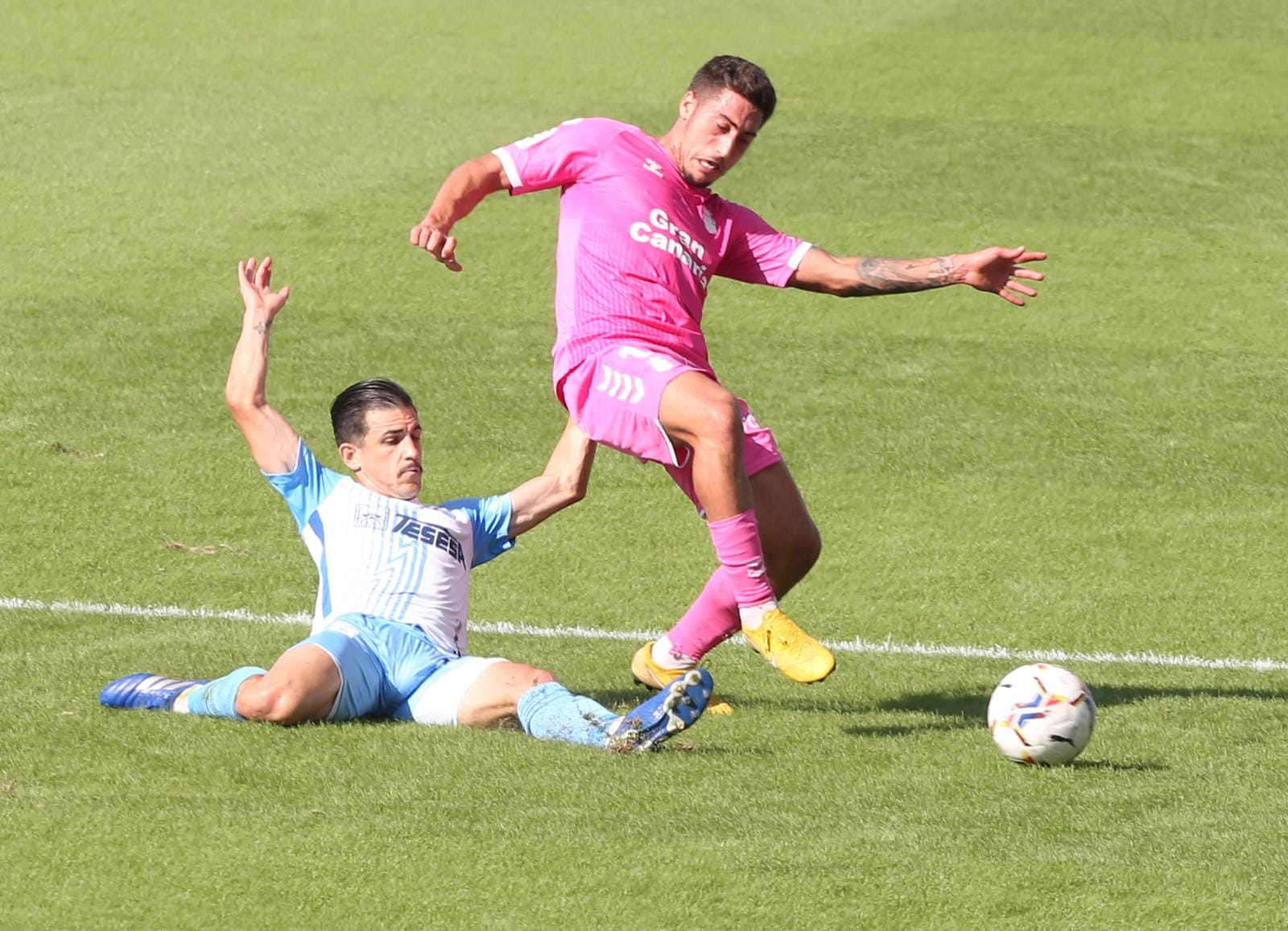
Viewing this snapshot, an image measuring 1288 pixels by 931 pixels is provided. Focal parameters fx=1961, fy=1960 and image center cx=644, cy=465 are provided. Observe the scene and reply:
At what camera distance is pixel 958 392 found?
39.2 ft

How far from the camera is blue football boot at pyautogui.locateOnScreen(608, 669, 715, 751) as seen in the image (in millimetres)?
5844

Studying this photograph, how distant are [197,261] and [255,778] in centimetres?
839

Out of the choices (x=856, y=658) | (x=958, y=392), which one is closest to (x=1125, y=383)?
(x=958, y=392)

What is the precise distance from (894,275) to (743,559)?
1.52 m

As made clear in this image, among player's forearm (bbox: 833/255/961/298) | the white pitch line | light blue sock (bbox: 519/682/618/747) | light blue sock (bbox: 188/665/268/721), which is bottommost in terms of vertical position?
the white pitch line

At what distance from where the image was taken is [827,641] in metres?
8.50

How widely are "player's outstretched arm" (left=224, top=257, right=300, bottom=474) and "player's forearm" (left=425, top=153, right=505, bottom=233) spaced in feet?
2.02

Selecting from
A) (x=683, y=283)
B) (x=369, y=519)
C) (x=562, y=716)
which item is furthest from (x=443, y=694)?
(x=683, y=283)

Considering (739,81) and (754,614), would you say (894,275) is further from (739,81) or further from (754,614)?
(754,614)

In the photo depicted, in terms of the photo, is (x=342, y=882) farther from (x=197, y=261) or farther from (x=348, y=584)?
(x=197, y=261)

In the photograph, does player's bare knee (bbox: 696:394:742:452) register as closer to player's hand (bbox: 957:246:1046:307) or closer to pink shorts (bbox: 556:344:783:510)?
pink shorts (bbox: 556:344:783:510)

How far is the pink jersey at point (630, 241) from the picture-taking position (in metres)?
7.02

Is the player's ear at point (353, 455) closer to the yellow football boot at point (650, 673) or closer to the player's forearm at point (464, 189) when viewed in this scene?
the player's forearm at point (464, 189)

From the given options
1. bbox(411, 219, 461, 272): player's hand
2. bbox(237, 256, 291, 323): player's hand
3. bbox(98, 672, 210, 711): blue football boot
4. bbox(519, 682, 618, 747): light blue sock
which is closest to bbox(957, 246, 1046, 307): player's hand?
bbox(411, 219, 461, 272): player's hand
